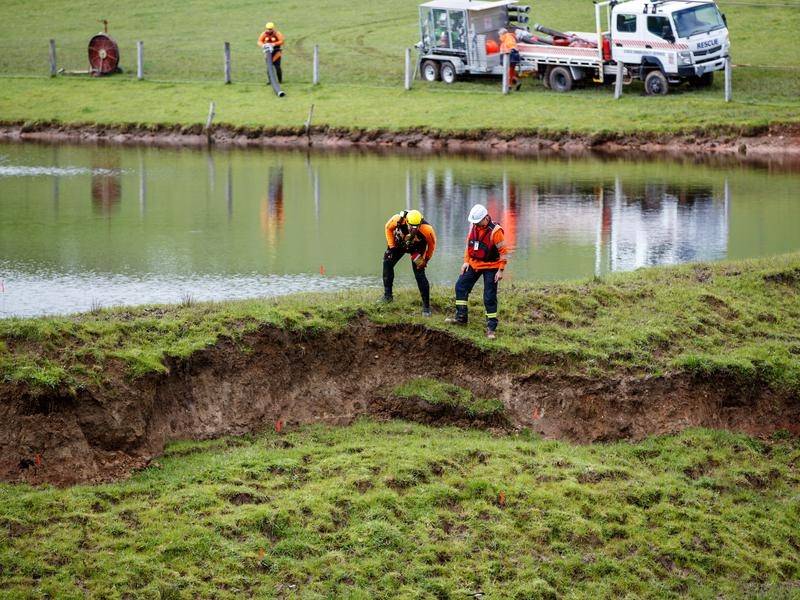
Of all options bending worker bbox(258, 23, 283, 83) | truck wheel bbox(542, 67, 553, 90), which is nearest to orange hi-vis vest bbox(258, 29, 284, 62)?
bending worker bbox(258, 23, 283, 83)

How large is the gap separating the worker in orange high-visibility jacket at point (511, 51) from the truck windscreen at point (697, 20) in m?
6.83

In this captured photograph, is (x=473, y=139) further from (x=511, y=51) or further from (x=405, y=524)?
(x=405, y=524)

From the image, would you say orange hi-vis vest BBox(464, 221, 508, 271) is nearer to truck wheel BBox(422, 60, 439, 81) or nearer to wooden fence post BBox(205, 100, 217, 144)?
wooden fence post BBox(205, 100, 217, 144)

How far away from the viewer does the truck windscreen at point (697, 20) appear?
48688mm

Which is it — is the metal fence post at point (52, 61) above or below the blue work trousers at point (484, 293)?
above

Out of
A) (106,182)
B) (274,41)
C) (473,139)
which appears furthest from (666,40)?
(106,182)

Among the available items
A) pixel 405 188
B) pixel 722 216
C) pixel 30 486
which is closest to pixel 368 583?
pixel 30 486

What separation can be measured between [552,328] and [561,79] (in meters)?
33.9

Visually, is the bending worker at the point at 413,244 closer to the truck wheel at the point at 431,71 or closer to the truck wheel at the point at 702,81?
the truck wheel at the point at 702,81

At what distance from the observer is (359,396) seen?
18.4 m

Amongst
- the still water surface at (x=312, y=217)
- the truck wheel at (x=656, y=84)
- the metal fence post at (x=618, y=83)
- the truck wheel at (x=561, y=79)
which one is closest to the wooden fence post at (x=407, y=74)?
the truck wheel at (x=561, y=79)

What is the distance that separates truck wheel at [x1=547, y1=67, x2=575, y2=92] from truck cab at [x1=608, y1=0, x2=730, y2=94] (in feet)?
6.90

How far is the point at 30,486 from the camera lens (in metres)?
15.1

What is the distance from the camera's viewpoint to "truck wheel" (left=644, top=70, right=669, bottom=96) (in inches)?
1948
